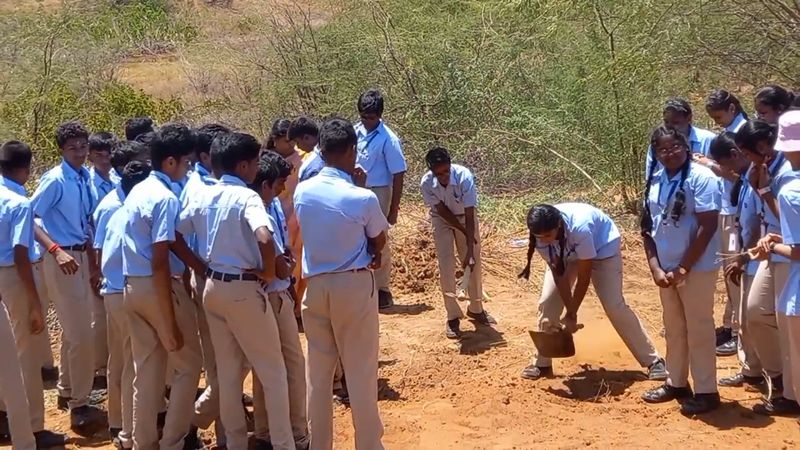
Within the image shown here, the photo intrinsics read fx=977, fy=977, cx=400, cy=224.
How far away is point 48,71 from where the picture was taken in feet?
42.7

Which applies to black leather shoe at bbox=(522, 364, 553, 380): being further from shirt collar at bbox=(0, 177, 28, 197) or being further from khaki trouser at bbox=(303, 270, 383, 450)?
shirt collar at bbox=(0, 177, 28, 197)

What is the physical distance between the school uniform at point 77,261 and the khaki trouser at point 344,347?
192cm

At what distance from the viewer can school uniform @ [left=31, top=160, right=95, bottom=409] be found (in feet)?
20.7

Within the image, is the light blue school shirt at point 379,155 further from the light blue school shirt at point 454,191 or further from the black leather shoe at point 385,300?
the black leather shoe at point 385,300

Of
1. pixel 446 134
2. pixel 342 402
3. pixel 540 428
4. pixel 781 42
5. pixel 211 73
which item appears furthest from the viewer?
pixel 211 73

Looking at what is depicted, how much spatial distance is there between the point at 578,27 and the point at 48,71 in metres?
6.98

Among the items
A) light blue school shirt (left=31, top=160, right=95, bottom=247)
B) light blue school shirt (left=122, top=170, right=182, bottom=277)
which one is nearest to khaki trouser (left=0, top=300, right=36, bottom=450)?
light blue school shirt (left=122, top=170, right=182, bottom=277)

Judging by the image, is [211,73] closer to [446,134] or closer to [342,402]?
[446,134]

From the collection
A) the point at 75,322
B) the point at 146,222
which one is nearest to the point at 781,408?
the point at 146,222

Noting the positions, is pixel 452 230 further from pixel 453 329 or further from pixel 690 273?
pixel 690 273

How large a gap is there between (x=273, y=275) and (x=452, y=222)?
2.82m

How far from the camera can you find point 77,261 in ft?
21.1

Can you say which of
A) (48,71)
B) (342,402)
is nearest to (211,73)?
(48,71)

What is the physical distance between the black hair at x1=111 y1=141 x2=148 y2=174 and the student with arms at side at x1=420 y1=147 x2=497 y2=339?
7.34ft
